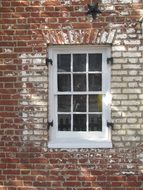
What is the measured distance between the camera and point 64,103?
7.89 metres

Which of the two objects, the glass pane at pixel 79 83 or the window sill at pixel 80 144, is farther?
the glass pane at pixel 79 83

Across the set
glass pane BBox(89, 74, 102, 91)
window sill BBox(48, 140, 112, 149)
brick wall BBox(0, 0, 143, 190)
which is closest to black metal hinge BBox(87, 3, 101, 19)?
brick wall BBox(0, 0, 143, 190)

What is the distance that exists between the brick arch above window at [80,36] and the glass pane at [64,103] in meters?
0.79

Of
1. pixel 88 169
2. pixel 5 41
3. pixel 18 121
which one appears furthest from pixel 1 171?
pixel 5 41

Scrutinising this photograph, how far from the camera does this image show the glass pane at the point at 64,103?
25.9ft

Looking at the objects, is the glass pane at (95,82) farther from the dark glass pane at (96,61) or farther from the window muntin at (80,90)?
the dark glass pane at (96,61)

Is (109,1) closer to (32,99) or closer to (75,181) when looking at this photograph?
(32,99)

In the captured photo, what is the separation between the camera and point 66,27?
774cm

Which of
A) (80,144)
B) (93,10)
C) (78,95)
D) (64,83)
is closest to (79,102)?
(78,95)

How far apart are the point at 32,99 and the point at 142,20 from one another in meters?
1.88

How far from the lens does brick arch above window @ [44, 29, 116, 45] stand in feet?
25.2

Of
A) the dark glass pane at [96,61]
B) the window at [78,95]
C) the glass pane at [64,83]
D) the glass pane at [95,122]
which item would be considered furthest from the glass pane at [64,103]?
the dark glass pane at [96,61]

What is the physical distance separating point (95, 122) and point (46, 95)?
802 millimetres

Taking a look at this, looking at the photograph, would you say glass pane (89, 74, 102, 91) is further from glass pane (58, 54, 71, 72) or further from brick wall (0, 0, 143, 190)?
glass pane (58, 54, 71, 72)
